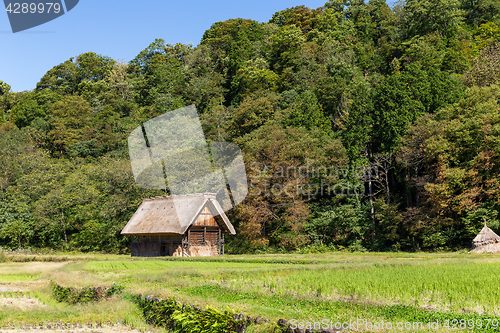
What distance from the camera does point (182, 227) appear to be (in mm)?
29812

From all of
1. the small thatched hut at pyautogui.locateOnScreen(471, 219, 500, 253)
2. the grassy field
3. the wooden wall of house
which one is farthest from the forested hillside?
the grassy field

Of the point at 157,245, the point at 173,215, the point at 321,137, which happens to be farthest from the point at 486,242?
the point at 157,245

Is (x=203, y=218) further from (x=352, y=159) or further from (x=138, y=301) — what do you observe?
(x=138, y=301)

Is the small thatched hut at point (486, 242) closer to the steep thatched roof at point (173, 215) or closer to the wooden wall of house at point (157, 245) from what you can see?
the steep thatched roof at point (173, 215)

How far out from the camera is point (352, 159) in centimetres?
3422

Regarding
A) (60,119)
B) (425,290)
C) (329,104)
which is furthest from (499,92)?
(60,119)

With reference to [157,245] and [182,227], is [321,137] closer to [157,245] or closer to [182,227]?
[182,227]

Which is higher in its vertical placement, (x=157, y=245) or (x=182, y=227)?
(x=182, y=227)

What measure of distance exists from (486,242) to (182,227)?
18822 mm

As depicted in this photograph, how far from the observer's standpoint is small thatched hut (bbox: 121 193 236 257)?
30766 millimetres

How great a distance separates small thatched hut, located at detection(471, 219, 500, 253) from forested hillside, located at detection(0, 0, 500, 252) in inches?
88.2

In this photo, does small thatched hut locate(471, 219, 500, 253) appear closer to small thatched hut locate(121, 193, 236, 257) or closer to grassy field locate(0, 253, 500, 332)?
grassy field locate(0, 253, 500, 332)

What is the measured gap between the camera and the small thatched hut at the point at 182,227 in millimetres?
30766

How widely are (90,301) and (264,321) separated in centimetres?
790
